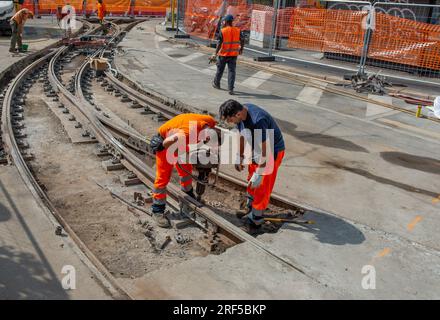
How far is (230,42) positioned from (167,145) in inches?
275

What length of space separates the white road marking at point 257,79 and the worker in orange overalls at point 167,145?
304 inches

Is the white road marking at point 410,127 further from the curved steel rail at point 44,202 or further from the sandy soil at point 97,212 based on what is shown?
the curved steel rail at point 44,202

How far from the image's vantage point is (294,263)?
4.48 m

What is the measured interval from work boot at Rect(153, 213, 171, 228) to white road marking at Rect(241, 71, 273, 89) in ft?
26.0

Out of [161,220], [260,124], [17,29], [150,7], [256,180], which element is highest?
[150,7]

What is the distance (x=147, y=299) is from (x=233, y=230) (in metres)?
1.46

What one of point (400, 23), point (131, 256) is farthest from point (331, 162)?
point (400, 23)

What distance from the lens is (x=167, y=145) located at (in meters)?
5.18

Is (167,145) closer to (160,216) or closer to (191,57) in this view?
(160,216)

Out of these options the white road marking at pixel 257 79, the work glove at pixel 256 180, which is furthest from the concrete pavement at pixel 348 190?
the work glove at pixel 256 180

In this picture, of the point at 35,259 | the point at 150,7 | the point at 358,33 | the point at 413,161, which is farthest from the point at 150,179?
the point at 150,7

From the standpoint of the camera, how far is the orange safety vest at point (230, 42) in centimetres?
1141

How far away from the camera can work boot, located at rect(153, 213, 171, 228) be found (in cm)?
550

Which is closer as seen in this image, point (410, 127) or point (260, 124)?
point (260, 124)
